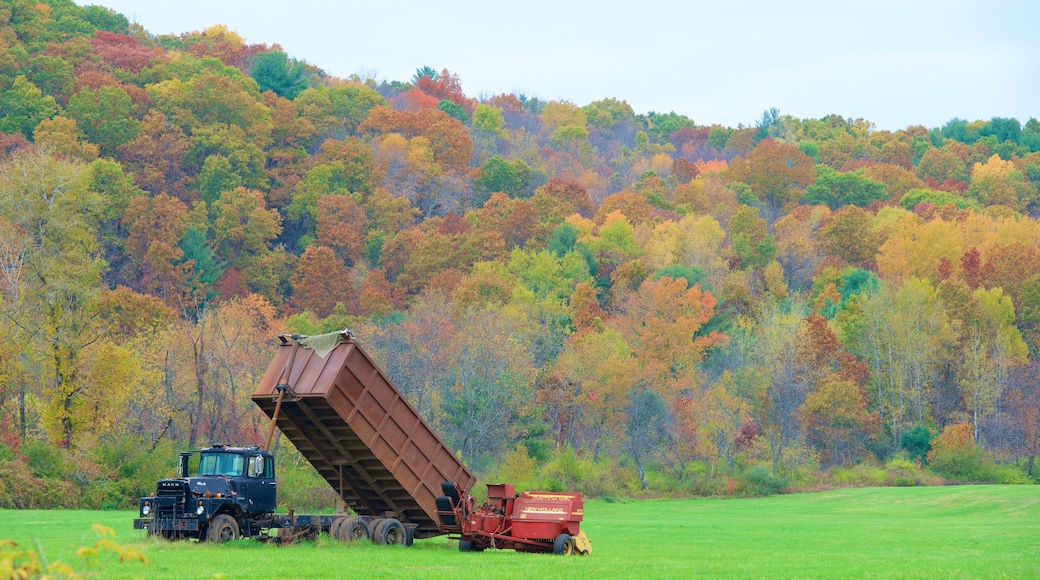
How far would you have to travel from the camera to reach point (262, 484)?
1078 inches

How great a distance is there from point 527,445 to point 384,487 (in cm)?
4203

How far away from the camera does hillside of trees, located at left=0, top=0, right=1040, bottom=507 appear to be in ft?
190

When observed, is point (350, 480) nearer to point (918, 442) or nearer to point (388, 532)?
point (388, 532)

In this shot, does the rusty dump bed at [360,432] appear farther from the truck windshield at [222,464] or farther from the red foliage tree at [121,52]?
the red foliage tree at [121,52]

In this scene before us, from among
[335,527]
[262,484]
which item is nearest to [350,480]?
[335,527]

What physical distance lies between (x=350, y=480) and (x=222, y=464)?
305 centimetres

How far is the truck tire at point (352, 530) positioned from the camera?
87.9 feet

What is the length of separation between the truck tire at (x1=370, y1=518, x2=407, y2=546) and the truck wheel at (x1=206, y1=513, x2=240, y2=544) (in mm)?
3097

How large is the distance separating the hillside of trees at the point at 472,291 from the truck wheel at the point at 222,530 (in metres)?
22.0

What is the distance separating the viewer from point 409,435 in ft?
88.8

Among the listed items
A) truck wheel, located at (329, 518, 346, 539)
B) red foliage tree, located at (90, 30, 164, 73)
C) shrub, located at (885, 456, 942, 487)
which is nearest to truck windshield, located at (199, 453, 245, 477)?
truck wheel, located at (329, 518, 346, 539)

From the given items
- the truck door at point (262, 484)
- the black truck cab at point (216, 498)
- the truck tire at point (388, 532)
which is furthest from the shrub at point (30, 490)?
the truck tire at point (388, 532)

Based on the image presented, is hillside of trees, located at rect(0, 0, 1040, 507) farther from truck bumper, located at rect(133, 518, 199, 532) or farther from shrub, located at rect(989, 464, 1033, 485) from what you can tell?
truck bumper, located at rect(133, 518, 199, 532)

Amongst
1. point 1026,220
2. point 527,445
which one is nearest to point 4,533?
point 527,445
